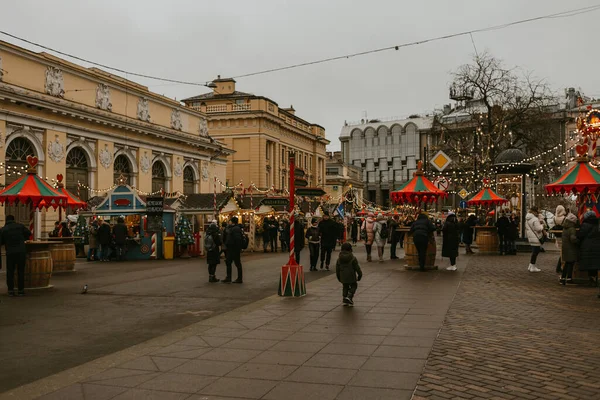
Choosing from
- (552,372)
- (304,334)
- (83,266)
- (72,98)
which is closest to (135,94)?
(72,98)

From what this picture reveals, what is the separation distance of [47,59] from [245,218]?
1334 centimetres

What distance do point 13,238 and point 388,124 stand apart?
10656cm

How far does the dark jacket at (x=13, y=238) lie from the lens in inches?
506

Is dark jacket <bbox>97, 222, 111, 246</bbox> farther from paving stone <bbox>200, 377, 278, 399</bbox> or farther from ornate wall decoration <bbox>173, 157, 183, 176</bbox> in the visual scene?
ornate wall decoration <bbox>173, 157, 183, 176</bbox>

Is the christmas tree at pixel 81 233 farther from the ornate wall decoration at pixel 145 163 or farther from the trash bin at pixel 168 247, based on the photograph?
the ornate wall decoration at pixel 145 163

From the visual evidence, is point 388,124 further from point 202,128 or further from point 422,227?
point 422,227

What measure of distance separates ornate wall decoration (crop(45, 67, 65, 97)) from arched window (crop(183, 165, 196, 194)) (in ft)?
47.3

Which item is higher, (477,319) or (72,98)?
(72,98)

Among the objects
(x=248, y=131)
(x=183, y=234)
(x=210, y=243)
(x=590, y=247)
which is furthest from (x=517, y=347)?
(x=248, y=131)

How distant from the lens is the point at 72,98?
3369cm

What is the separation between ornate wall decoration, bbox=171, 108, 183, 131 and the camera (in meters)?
44.5

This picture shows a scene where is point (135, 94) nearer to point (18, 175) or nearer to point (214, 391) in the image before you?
point (18, 175)

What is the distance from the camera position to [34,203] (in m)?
17.3

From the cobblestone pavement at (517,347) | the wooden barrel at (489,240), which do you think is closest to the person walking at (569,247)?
the cobblestone pavement at (517,347)
